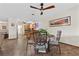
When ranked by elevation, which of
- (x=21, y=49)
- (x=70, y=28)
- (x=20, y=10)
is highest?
(x=20, y=10)

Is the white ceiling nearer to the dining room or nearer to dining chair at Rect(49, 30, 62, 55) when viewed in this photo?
the dining room

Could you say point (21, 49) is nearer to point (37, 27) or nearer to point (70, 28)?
point (37, 27)

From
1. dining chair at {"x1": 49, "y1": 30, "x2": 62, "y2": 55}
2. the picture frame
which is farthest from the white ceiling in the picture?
dining chair at {"x1": 49, "y1": 30, "x2": 62, "y2": 55}

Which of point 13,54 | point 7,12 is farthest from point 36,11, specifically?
point 13,54

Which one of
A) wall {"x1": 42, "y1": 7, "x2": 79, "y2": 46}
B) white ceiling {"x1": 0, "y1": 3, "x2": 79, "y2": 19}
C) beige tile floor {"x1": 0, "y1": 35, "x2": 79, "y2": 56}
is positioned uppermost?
white ceiling {"x1": 0, "y1": 3, "x2": 79, "y2": 19}

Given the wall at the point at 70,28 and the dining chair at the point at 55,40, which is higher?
the wall at the point at 70,28

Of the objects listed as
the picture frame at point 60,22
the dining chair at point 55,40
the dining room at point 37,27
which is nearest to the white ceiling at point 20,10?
the dining room at point 37,27

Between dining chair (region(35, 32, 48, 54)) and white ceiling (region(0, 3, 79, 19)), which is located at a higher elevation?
white ceiling (region(0, 3, 79, 19))

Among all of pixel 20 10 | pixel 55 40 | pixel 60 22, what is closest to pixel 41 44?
pixel 55 40

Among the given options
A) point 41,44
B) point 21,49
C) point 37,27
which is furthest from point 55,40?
point 21,49

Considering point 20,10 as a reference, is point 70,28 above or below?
below

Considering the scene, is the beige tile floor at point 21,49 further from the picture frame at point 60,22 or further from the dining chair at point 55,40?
the picture frame at point 60,22

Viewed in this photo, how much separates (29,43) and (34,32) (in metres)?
0.17

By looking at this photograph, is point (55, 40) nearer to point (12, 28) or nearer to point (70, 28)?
point (70, 28)
